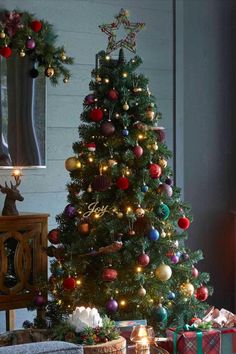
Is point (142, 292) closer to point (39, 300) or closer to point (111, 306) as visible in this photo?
point (111, 306)

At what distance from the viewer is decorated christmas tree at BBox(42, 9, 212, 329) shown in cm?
329

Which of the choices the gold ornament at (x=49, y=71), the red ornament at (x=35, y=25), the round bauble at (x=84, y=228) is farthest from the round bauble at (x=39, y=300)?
the red ornament at (x=35, y=25)

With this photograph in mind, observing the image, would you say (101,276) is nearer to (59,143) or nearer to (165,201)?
(165,201)

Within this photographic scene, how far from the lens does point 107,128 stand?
10.9 feet

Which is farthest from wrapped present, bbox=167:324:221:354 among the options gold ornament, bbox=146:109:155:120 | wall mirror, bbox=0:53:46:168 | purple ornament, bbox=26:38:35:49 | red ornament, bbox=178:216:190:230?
purple ornament, bbox=26:38:35:49

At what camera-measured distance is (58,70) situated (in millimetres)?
4191

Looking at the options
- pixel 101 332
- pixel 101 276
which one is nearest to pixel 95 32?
pixel 101 276

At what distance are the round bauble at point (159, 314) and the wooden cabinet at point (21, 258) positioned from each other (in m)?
0.67

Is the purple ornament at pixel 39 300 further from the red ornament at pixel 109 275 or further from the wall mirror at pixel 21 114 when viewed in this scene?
the wall mirror at pixel 21 114

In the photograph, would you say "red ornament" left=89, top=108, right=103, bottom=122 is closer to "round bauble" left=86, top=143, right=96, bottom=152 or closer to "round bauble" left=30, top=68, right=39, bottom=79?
"round bauble" left=86, top=143, right=96, bottom=152

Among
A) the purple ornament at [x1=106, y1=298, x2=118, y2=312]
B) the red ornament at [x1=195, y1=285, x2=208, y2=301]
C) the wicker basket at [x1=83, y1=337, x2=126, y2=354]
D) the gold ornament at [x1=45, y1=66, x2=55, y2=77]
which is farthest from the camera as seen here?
the gold ornament at [x1=45, y1=66, x2=55, y2=77]

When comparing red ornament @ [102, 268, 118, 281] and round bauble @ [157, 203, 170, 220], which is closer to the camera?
red ornament @ [102, 268, 118, 281]

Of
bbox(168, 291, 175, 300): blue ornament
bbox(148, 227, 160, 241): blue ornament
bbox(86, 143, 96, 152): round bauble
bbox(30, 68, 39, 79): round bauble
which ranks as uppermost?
bbox(30, 68, 39, 79): round bauble

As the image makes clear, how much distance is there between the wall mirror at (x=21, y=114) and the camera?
13.3ft
